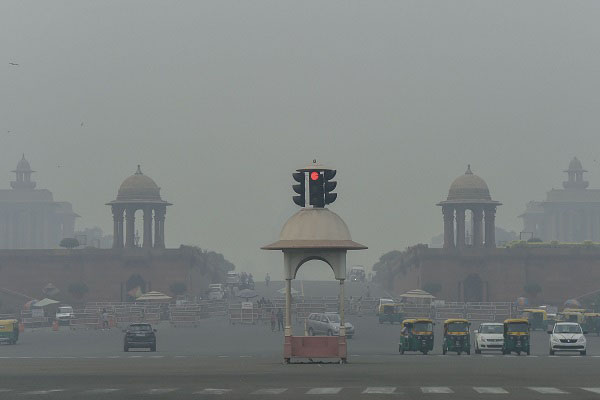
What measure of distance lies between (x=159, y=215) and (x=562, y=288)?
4352cm

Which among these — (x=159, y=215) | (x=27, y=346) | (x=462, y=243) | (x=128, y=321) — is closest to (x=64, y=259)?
(x=159, y=215)

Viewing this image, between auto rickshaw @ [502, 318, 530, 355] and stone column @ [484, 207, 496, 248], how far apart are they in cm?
8323

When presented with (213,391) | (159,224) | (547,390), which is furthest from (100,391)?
(159,224)

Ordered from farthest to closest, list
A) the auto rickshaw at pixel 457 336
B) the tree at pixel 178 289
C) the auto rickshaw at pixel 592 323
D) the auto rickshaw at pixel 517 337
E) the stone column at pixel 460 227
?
1. the tree at pixel 178 289
2. the stone column at pixel 460 227
3. the auto rickshaw at pixel 592 323
4. the auto rickshaw at pixel 457 336
5. the auto rickshaw at pixel 517 337

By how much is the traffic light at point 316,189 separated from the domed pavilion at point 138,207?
335 feet

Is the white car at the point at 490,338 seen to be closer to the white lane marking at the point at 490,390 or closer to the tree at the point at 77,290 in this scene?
the white lane marking at the point at 490,390

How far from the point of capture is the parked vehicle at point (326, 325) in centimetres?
7419

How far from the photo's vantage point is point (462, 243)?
5561 inches

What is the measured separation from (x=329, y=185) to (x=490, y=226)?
329 ft

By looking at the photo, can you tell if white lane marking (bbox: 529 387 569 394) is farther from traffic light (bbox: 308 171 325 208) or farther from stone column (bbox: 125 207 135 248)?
stone column (bbox: 125 207 135 248)

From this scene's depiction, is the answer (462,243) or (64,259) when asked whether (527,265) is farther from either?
(64,259)

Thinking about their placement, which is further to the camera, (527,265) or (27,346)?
(527,265)

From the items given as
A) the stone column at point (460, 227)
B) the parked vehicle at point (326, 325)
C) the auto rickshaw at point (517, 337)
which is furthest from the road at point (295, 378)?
the stone column at point (460, 227)

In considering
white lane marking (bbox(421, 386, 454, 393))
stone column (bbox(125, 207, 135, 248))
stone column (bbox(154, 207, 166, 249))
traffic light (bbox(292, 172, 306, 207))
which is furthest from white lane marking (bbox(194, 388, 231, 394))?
stone column (bbox(154, 207, 166, 249))
